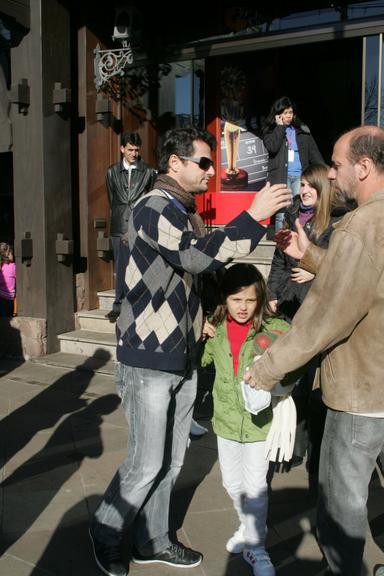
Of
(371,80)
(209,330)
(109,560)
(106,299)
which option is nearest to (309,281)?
(209,330)

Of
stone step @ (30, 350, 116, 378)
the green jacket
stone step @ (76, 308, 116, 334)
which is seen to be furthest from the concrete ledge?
the green jacket

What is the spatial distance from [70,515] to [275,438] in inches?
57.1

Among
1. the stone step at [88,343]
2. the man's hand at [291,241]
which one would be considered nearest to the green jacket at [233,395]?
the man's hand at [291,241]

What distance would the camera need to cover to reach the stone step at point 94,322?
788 centimetres

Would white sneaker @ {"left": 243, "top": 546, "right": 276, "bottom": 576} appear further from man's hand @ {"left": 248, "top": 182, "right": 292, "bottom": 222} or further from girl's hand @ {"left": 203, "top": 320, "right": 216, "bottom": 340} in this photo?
man's hand @ {"left": 248, "top": 182, "right": 292, "bottom": 222}

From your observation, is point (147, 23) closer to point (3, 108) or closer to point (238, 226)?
point (3, 108)

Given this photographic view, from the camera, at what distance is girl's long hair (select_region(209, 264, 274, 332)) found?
124 inches

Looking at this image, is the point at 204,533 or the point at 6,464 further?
the point at 6,464

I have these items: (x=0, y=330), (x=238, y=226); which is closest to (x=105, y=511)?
(x=238, y=226)

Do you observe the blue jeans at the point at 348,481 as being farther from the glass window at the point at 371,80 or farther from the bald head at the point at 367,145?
the glass window at the point at 371,80

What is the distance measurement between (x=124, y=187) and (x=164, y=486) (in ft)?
15.4

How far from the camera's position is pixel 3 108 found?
25.6 ft

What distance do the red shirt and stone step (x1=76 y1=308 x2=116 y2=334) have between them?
15.7 ft

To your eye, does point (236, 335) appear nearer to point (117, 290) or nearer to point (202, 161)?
point (202, 161)
